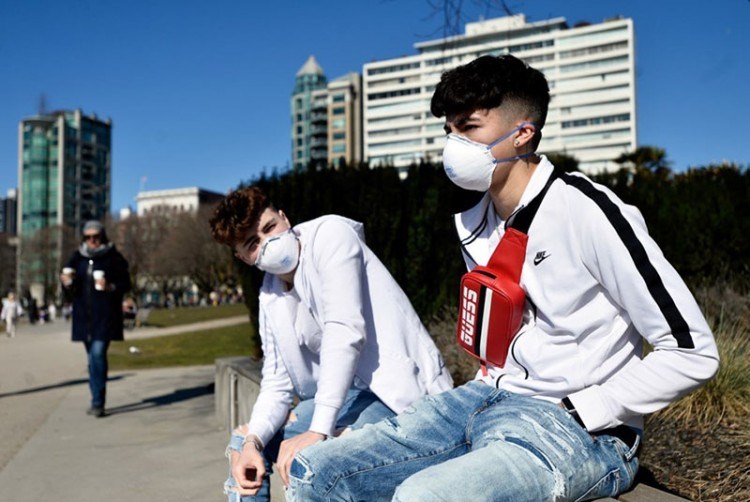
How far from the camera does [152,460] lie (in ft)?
18.0

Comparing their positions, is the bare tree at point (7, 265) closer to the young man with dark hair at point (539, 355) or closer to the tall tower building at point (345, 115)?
the tall tower building at point (345, 115)

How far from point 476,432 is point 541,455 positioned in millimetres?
259

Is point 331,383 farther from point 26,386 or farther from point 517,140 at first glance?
point 26,386

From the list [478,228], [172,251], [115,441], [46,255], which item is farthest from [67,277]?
[46,255]

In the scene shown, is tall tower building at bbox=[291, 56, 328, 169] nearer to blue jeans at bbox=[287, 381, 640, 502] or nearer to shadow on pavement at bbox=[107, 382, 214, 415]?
shadow on pavement at bbox=[107, 382, 214, 415]

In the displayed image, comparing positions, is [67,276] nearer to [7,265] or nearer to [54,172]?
[7,265]

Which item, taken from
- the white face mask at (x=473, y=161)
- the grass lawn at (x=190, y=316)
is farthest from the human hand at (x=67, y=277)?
the grass lawn at (x=190, y=316)

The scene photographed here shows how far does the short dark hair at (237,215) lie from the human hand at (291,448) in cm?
96

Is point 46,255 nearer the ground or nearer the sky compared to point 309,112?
nearer the ground

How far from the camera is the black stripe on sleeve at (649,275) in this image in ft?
6.02

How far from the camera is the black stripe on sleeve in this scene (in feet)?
6.02

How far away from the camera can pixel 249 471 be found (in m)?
2.59

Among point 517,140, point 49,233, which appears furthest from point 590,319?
point 49,233

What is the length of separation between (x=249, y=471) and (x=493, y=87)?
5.21 ft
